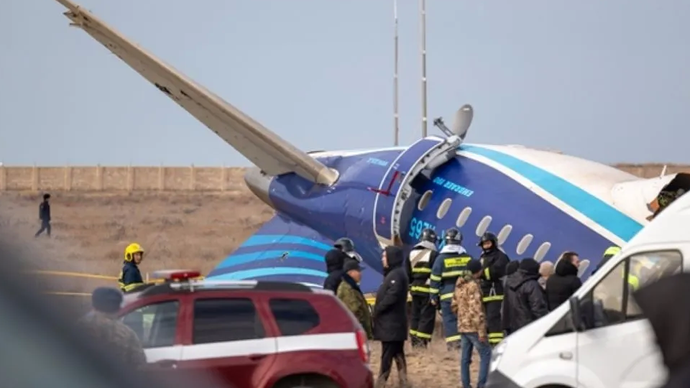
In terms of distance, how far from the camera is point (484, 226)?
1712cm

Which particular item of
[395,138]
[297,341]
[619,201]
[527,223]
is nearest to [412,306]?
[527,223]

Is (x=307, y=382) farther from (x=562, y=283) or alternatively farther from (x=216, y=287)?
(x=562, y=283)

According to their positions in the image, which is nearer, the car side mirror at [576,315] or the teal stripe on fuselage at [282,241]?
the car side mirror at [576,315]

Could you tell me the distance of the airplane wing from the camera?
20.3 meters

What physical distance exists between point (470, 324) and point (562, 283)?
1.28m

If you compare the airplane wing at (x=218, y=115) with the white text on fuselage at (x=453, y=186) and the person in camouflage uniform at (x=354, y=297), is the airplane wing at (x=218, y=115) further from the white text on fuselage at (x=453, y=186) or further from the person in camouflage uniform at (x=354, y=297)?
the person in camouflage uniform at (x=354, y=297)

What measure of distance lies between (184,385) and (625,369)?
7.20 metres

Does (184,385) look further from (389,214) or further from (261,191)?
(261,191)

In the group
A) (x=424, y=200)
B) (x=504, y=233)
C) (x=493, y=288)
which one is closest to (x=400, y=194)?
(x=424, y=200)

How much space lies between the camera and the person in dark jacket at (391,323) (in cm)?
1226

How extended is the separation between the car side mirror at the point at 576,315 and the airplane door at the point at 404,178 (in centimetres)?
979

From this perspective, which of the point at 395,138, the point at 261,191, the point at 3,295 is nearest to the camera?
the point at 3,295

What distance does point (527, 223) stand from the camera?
53.9 ft

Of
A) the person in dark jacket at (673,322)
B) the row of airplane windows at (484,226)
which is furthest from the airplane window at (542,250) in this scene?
the person in dark jacket at (673,322)
